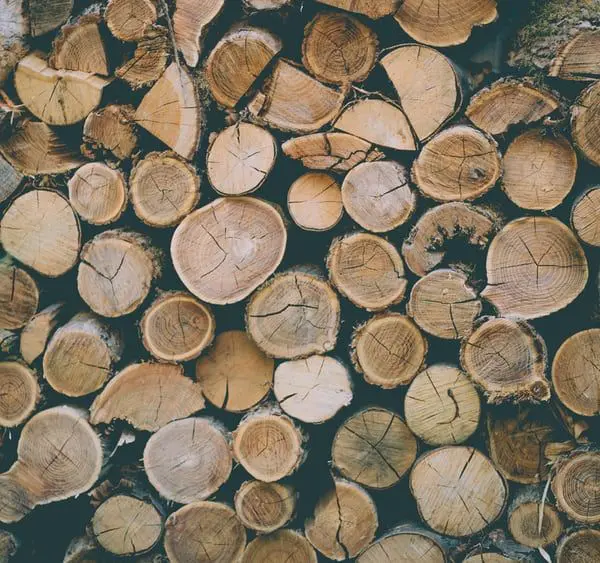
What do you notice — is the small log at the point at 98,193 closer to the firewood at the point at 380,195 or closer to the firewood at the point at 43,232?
the firewood at the point at 43,232

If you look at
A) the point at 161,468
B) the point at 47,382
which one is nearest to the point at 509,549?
the point at 161,468

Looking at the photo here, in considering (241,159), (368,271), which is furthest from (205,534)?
(241,159)

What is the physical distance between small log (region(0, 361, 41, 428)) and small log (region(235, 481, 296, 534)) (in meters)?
0.97

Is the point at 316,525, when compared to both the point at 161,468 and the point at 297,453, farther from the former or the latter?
the point at 161,468

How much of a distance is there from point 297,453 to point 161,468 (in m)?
0.59

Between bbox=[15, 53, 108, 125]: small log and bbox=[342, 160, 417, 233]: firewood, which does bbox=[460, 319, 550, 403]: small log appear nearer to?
bbox=[342, 160, 417, 233]: firewood

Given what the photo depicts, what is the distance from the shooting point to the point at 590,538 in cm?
224

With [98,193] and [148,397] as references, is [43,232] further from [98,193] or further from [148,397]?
[148,397]

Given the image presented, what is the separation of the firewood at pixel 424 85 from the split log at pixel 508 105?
8 centimetres

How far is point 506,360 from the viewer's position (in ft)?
7.29

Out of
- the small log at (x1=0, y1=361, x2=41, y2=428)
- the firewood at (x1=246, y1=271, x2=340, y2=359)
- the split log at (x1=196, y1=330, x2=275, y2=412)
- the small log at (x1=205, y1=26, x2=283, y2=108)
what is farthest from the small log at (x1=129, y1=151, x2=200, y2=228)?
the small log at (x1=0, y1=361, x2=41, y2=428)

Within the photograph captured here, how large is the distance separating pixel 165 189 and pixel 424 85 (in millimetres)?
1053

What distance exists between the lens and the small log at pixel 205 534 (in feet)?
8.27

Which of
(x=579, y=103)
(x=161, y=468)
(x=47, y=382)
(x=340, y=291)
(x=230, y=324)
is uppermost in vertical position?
(x=579, y=103)
